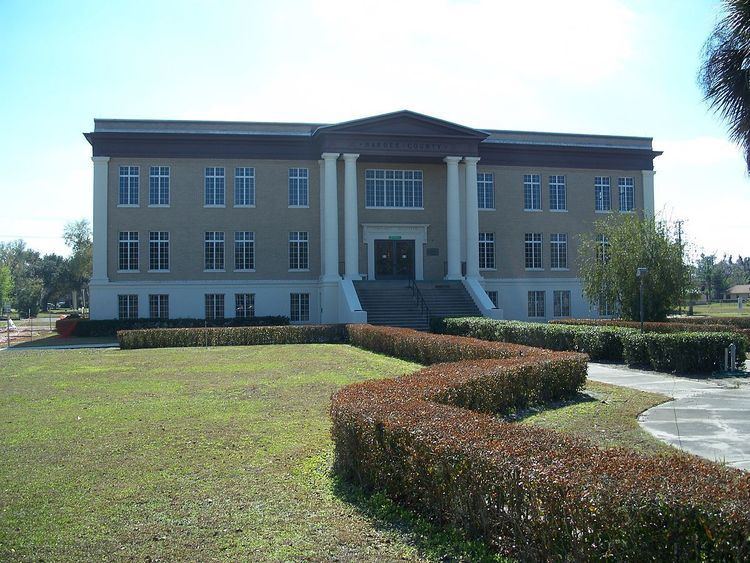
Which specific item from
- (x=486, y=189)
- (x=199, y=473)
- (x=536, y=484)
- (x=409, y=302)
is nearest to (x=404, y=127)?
(x=486, y=189)

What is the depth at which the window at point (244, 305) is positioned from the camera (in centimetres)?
3856

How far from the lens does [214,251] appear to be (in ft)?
128

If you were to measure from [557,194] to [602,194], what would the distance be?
3.02 metres

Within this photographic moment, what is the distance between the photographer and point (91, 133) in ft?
123

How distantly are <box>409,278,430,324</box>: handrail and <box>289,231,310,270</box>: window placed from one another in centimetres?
649

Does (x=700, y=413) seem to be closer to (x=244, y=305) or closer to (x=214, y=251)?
(x=244, y=305)

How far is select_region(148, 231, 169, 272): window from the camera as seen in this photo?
3838 cm

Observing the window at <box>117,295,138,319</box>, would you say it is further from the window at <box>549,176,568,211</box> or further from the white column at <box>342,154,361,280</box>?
the window at <box>549,176,568,211</box>

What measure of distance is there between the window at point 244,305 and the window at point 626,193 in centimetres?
2348

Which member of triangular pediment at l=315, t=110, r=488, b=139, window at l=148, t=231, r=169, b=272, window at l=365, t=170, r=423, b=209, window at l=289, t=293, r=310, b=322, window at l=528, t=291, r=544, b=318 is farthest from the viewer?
window at l=528, t=291, r=544, b=318

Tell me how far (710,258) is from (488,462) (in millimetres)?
121865

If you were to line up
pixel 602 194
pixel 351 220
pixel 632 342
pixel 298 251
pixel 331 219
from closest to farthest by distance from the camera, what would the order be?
1. pixel 632 342
2. pixel 351 220
3. pixel 331 219
4. pixel 298 251
5. pixel 602 194

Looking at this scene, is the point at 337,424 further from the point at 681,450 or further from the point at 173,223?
the point at 173,223

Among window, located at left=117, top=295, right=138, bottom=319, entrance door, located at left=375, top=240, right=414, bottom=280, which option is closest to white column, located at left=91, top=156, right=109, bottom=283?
window, located at left=117, top=295, right=138, bottom=319
